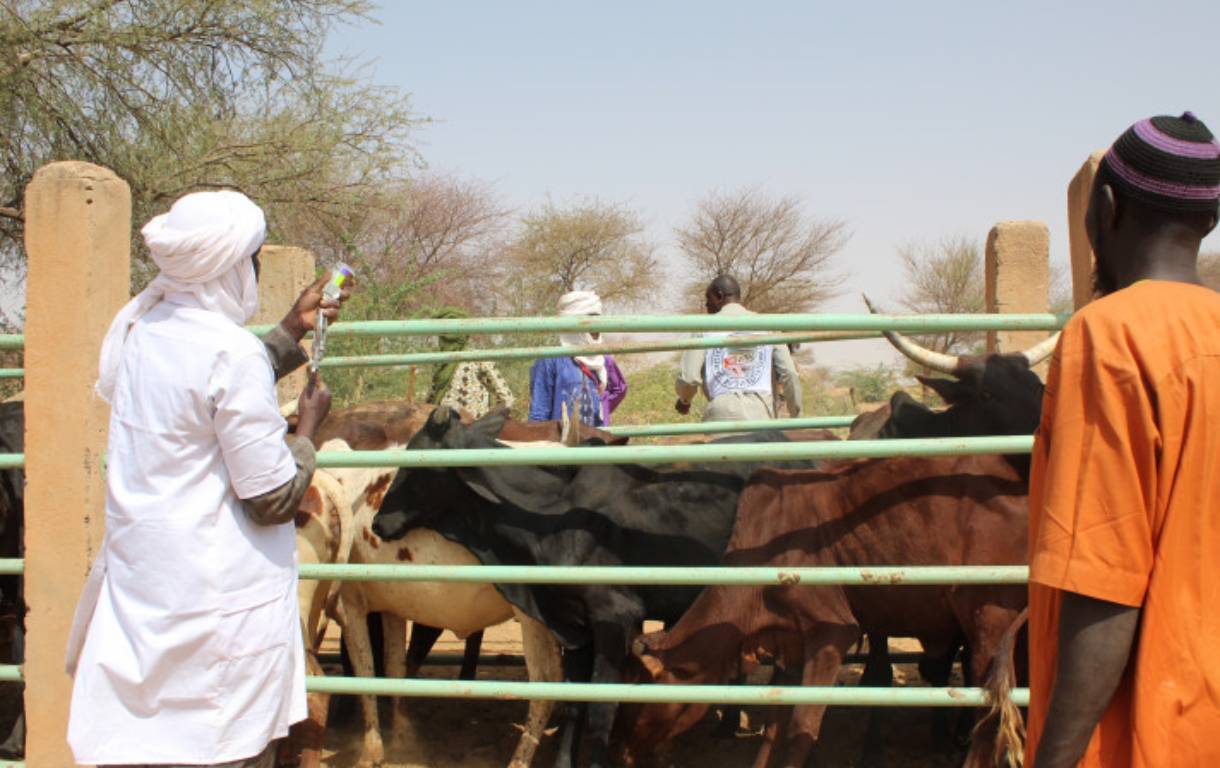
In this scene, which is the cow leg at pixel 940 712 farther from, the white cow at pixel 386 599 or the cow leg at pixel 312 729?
the cow leg at pixel 312 729

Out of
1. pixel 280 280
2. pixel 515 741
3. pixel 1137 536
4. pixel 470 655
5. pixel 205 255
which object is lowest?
pixel 515 741

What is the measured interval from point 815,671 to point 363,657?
2.15 meters

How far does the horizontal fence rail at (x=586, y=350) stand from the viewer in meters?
4.41

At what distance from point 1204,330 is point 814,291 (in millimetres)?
31181

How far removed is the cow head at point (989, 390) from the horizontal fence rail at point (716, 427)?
35.9 inches

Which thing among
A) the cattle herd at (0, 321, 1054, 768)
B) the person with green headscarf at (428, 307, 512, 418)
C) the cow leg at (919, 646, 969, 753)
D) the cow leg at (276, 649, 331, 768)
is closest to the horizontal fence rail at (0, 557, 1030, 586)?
the cattle herd at (0, 321, 1054, 768)

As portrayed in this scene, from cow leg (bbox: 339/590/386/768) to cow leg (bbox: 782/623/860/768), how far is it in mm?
1968

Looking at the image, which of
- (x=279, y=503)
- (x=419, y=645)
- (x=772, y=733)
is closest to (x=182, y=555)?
(x=279, y=503)

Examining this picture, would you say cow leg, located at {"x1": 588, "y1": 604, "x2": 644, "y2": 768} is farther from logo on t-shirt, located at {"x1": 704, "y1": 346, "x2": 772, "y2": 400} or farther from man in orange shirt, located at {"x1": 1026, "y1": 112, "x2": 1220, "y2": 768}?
man in orange shirt, located at {"x1": 1026, "y1": 112, "x2": 1220, "y2": 768}

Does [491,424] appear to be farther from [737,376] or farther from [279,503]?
[279,503]

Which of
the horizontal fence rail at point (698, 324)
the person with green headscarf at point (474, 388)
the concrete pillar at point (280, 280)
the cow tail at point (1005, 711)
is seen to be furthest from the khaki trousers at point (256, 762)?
the person with green headscarf at point (474, 388)

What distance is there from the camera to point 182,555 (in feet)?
8.80

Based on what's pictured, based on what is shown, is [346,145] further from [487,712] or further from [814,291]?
[814,291]

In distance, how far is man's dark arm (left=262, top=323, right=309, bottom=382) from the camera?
3357 millimetres
